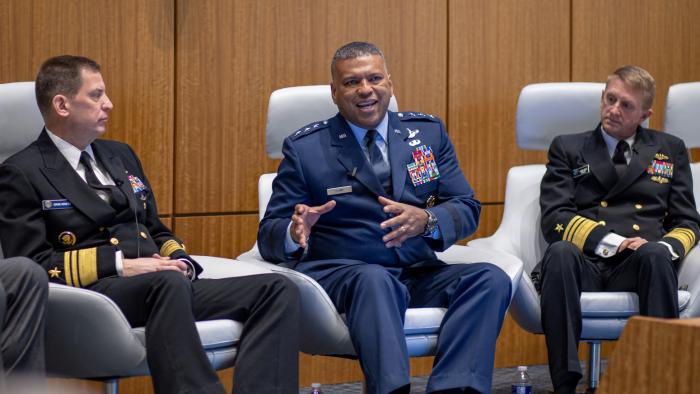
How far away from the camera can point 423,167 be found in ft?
10.6

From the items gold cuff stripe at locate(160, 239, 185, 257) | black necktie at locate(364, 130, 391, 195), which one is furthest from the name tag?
gold cuff stripe at locate(160, 239, 185, 257)

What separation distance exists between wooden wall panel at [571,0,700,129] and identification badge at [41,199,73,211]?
8.25ft

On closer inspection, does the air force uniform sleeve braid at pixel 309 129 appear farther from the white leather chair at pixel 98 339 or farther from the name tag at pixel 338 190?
the white leather chair at pixel 98 339

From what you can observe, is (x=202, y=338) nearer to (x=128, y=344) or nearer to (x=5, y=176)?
(x=128, y=344)

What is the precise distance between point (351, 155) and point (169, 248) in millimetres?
610

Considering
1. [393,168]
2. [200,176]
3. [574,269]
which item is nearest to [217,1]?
[200,176]

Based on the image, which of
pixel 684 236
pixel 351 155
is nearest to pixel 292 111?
pixel 351 155

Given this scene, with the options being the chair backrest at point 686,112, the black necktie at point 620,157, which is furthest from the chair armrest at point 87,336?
the chair backrest at point 686,112

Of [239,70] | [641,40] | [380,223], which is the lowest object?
[380,223]

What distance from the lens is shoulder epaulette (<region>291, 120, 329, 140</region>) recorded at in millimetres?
3250

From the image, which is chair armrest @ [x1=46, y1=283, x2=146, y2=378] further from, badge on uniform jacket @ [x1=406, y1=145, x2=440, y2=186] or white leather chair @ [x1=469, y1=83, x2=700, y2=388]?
white leather chair @ [x1=469, y1=83, x2=700, y2=388]

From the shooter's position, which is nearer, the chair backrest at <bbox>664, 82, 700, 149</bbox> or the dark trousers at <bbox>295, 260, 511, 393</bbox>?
the dark trousers at <bbox>295, 260, 511, 393</bbox>

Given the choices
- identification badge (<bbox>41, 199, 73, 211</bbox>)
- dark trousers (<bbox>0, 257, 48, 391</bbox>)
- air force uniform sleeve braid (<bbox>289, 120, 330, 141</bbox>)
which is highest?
air force uniform sleeve braid (<bbox>289, 120, 330, 141</bbox>)

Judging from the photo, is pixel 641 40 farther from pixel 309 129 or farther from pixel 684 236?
pixel 309 129
